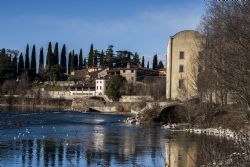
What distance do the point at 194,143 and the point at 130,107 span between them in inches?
2436

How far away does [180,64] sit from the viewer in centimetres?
7744

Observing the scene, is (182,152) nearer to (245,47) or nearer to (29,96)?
(245,47)

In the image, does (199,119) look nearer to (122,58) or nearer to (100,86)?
(100,86)

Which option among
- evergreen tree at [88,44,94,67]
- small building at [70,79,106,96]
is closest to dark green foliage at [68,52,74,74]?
evergreen tree at [88,44,94,67]

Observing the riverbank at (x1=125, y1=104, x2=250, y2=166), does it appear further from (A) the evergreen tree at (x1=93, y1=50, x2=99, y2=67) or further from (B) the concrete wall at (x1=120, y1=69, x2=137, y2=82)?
(A) the evergreen tree at (x1=93, y1=50, x2=99, y2=67)

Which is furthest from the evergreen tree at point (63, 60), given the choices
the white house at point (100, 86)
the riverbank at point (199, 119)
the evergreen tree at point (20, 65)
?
the riverbank at point (199, 119)

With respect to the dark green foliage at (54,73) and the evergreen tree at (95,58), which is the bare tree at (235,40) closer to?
the dark green foliage at (54,73)

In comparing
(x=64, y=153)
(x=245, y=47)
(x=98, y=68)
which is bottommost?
(x=64, y=153)

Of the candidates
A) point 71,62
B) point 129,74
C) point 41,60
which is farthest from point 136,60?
point 41,60

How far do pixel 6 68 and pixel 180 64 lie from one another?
7336cm

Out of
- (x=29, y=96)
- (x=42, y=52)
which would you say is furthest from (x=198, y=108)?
(x=42, y=52)

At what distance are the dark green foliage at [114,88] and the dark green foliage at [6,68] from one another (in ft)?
114

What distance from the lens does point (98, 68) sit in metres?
155

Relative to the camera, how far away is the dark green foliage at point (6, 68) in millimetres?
136750
